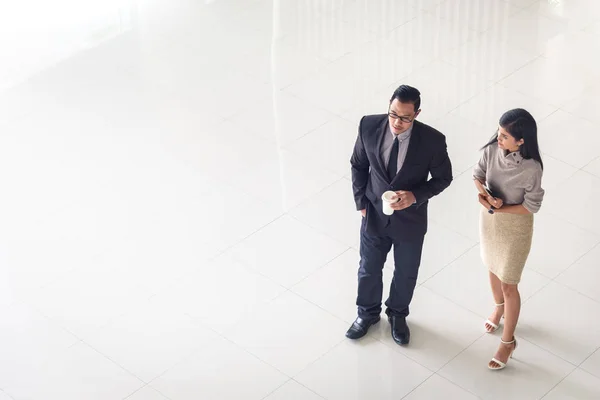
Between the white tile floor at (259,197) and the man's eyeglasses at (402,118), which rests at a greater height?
the man's eyeglasses at (402,118)

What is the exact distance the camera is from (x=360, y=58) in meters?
7.82

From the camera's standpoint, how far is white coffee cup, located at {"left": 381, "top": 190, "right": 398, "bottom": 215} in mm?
4641

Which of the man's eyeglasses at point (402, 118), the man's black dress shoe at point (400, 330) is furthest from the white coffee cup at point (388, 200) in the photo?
the man's black dress shoe at point (400, 330)

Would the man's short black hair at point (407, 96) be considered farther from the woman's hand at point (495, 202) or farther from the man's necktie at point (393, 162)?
the woman's hand at point (495, 202)

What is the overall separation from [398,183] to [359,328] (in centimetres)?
90

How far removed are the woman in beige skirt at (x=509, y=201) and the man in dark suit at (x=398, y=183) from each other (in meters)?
0.22

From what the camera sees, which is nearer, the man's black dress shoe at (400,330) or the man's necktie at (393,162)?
the man's necktie at (393,162)

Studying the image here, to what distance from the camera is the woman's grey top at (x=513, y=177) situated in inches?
181

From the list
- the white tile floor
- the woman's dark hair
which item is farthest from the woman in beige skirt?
the white tile floor

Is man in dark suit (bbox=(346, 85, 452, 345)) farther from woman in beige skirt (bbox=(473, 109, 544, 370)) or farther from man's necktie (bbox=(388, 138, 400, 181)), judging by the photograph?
woman in beige skirt (bbox=(473, 109, 544, 370))

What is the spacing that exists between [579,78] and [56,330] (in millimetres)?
4317

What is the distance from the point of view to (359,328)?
17.2 ft

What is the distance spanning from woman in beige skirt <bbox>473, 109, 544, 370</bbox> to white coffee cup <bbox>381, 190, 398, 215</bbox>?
1.39 feet

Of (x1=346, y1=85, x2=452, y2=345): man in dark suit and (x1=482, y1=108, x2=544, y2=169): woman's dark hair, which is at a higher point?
(x1=482, y1=108, x2=544, y2=169): woman's dark hair
